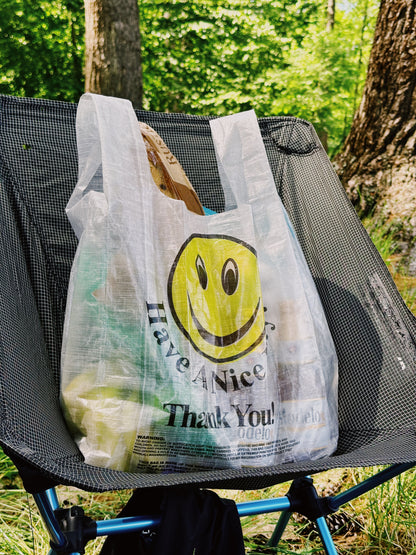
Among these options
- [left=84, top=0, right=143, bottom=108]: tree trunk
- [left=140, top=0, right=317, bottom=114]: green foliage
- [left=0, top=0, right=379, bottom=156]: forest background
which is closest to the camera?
[left=84, top=0, right=143, bottom=108]: tree trunk

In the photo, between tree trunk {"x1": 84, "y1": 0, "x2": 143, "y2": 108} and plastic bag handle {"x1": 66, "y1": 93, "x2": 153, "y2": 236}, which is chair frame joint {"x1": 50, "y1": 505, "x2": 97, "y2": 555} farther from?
tree trunk {"x1": 84, "y1": 0, "x2": 143, "y2": 108}

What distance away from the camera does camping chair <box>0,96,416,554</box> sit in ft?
2.63

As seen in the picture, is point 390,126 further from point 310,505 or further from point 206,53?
point 206,53

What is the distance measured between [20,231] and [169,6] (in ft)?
26.0

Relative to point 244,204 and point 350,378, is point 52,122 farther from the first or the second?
point 350,378

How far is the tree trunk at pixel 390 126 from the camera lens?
276 centimetres

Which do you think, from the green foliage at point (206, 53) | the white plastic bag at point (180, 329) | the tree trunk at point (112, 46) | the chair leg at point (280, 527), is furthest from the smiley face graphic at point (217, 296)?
the green foliage at point (206, 53)

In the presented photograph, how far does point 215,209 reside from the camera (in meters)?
1.39

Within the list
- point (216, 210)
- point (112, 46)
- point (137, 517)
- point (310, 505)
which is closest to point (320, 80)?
point (112, 46)

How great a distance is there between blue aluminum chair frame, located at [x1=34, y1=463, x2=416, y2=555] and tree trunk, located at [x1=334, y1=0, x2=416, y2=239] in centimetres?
196

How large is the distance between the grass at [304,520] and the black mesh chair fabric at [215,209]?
0.55 meters

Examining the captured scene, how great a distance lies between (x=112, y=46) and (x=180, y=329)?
311 cm

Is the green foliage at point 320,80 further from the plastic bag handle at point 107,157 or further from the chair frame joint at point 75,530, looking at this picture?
the chair frame joint at point 75,530

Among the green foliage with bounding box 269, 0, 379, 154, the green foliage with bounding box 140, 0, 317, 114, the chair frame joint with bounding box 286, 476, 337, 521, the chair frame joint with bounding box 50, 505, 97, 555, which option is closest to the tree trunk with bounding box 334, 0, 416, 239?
the chair frame joint with bounding box 286, 476, 337, 521
